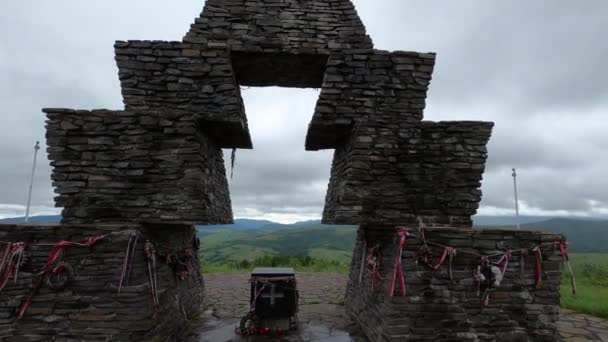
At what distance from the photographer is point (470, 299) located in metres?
5.54

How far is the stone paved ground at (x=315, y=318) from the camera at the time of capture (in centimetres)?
696

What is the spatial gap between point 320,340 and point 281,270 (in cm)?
163

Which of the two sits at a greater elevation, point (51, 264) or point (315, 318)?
point (51, 264)

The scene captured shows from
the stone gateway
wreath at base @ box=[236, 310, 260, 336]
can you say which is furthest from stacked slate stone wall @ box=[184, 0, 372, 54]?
wreath at base @ box=[236, 310, 260, 336]

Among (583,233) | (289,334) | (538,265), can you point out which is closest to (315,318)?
(289,334)

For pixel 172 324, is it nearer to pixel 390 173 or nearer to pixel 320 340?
pixel 320 340

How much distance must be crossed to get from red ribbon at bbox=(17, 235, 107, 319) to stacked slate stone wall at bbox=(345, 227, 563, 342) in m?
4.95

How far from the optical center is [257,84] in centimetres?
781

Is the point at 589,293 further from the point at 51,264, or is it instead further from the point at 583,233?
the point at 583,233

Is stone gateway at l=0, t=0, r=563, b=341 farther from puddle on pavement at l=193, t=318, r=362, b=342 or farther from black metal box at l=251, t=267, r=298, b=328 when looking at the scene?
black metal box at l=251, t=267, r=298, b=328

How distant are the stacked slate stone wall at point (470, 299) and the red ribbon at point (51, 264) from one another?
4.95 metres

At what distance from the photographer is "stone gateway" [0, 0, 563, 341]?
536 centimetres

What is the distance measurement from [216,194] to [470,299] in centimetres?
502

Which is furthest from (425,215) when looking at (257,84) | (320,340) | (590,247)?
(590,247)
